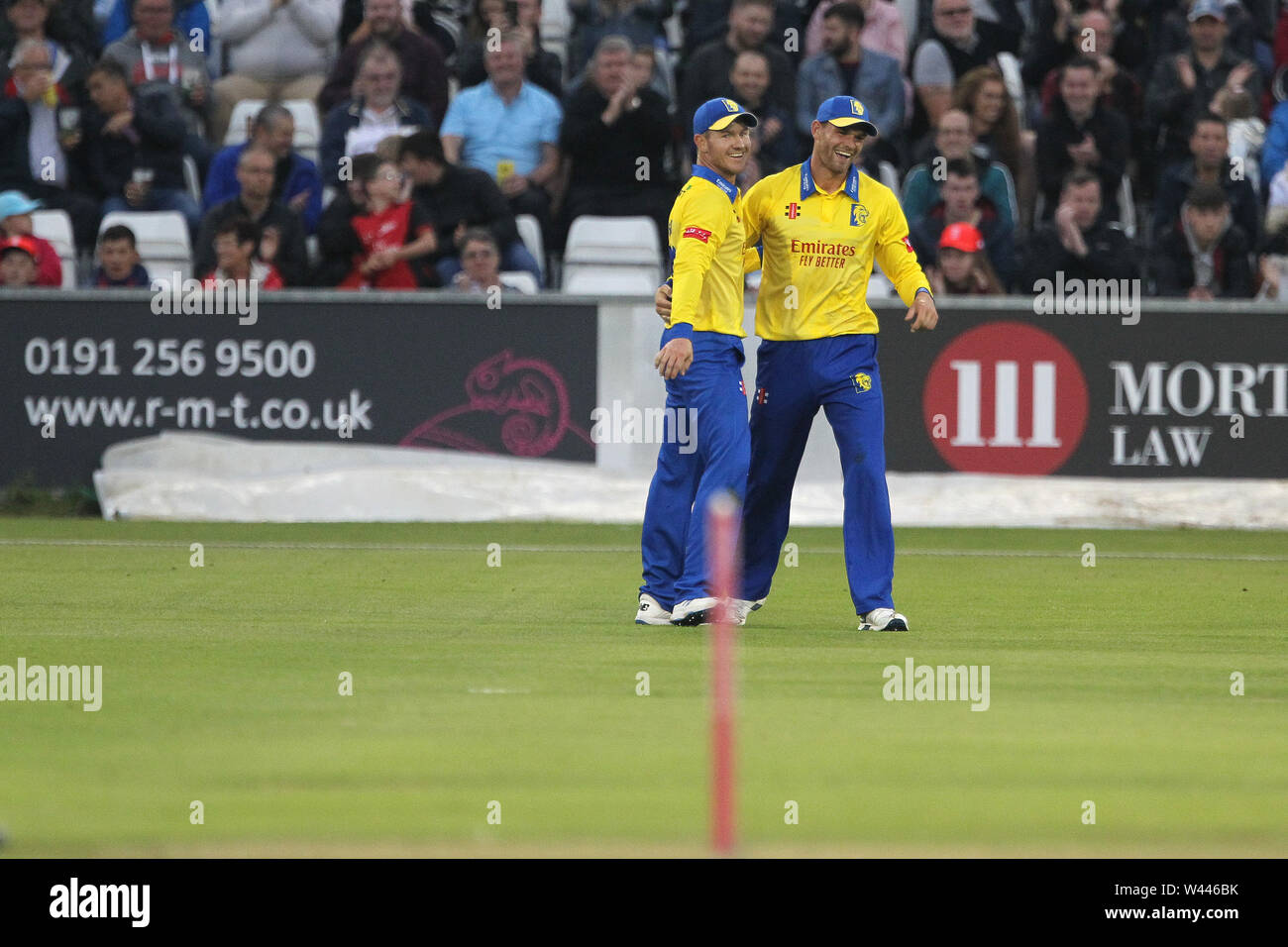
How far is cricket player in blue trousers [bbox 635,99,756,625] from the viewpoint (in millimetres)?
9641

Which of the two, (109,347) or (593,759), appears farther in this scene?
(109,347)

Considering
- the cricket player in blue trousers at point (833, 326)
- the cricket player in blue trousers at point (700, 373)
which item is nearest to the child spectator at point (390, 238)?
the cricket player in blue trousers at point (833, 326)

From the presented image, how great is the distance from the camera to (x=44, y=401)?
17.0m

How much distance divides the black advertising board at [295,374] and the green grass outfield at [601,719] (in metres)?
4.10

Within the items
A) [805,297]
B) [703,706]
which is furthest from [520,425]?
[703,706]

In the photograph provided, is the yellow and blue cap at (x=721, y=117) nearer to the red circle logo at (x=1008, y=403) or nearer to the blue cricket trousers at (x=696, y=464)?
the blue cricket trousers at (x=696, y=464)

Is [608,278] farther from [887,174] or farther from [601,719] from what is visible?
[601,719]

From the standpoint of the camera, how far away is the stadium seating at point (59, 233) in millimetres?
18688

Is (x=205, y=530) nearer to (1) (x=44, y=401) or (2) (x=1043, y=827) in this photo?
(1) (x=44, y=401)

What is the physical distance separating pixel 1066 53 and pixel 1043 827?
16133 millimetres

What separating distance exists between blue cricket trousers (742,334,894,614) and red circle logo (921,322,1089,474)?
271 inches

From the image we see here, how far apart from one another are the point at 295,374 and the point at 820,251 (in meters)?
7.98

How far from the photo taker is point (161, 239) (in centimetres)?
1884

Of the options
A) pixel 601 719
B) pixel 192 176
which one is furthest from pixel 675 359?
pixel 192 176
